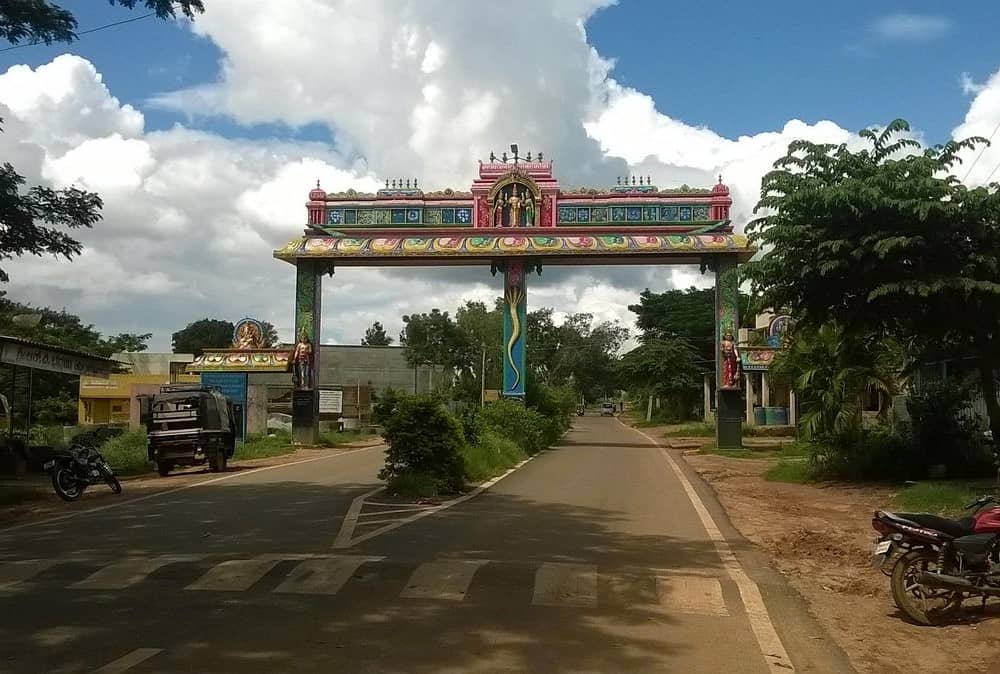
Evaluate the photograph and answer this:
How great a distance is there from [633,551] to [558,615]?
3.65 meters

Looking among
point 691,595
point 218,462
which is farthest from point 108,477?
point 691,595

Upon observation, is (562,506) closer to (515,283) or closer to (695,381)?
(515,283)

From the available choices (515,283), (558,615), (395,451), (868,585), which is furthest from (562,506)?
(515,283)

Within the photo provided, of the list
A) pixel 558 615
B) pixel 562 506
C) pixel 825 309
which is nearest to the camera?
pixel 558 615

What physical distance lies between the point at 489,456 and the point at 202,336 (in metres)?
91.1

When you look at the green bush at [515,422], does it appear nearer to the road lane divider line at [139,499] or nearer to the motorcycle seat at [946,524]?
the road lane divider line at [139,499]

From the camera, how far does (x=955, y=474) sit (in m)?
19.0

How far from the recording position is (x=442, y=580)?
8.80 m

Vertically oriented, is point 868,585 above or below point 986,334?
below

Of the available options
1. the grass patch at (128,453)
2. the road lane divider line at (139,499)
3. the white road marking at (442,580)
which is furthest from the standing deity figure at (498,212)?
the white road marking at (442,580)

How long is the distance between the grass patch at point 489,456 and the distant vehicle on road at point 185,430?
6.34 metres

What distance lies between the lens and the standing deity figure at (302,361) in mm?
37844

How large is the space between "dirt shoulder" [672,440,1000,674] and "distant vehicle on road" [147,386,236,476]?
470 inches

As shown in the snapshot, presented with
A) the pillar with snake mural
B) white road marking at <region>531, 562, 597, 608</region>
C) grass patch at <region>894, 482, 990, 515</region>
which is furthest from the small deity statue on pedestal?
white road marking at <region>531, 562, 597, 608</region>
